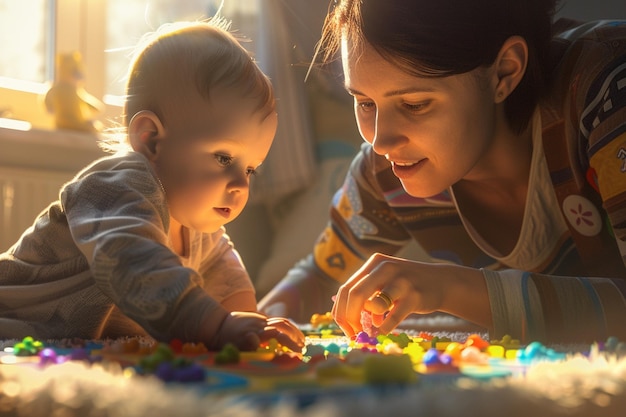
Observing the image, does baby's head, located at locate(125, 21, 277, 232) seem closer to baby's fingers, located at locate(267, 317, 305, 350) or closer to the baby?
the baby

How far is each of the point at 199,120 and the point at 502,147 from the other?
0.49m

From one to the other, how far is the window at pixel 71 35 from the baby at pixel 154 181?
88 centimetres

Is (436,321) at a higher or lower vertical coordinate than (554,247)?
lower

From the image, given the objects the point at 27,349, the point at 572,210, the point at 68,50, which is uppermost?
the point at 68,50

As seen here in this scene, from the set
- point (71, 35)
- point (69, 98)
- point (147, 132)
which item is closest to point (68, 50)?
point (71, 35)

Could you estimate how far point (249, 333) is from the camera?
728mm

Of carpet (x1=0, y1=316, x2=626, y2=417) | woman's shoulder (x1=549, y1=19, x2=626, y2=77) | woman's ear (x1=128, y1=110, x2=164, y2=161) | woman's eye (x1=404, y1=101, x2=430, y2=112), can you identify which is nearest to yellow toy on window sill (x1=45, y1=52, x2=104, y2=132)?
woman's ear (x1=128, y1=110, x2=164, y2=161)

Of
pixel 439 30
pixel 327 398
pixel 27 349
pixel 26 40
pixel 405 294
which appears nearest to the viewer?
pixel 327 398

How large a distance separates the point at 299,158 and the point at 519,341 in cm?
126

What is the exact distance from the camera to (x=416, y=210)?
4.65 ft

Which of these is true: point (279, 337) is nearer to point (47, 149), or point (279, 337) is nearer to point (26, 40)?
point (47, 149)

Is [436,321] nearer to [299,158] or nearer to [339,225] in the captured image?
[339,225]

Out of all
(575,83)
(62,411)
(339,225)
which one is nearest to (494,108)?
(575,83)

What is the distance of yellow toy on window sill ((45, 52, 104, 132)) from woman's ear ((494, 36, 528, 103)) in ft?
3.84
